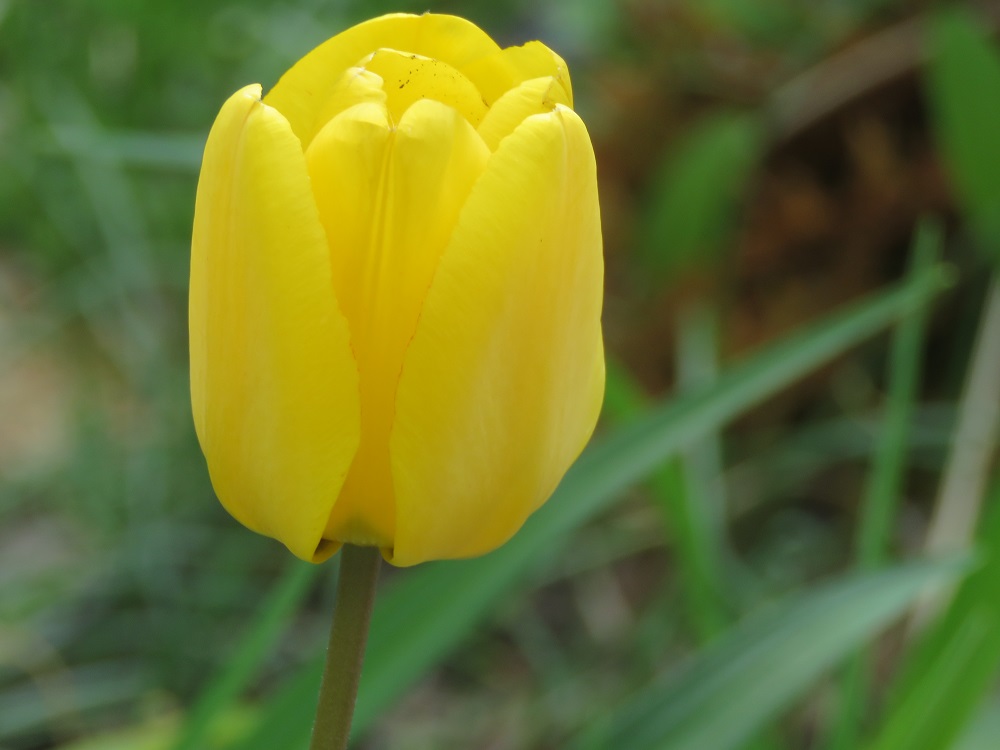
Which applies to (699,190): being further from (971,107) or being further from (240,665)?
(240,665)

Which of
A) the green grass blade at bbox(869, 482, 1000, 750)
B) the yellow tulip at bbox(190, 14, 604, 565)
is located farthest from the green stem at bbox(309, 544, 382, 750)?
the green grass blade at bbox(869, 482, 1000, 750)

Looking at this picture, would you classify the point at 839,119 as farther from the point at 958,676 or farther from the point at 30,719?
the point at 30,719

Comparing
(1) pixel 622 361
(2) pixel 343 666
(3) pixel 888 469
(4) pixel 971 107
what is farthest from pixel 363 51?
(1) pixel 622 361

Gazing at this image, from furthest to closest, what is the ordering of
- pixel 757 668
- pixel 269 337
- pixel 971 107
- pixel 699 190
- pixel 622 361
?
1. pixel 622 361
2. pixel 699 190
3. pixel 971 107
4. pixel 757 668
5. pixel 269 337

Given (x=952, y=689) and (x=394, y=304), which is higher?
(x=394, y=304)

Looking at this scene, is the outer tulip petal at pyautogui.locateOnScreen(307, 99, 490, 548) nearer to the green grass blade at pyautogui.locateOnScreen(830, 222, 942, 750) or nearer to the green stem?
the green stem
